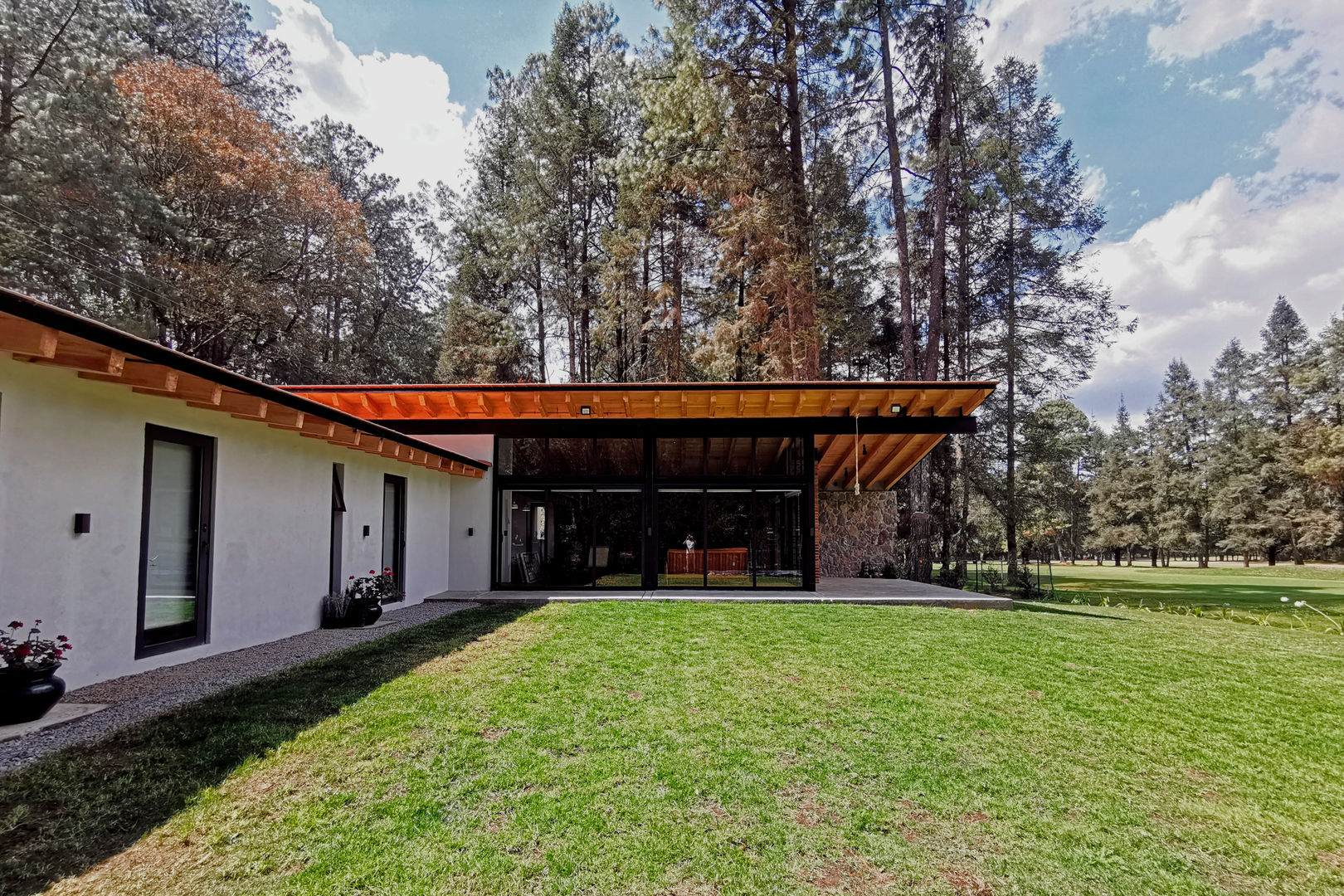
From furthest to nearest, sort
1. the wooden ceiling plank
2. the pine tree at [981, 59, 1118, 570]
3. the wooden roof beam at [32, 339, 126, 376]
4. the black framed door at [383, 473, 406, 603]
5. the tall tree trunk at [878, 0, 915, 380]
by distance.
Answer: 1. the pine tree at [981, 59, 1118, 570]
2. the tall tree trunk at [878, 0, 915, 380]
3. the wooden ceiling plank
4. the black framed door at [383, 473, 406, 603]
5. the wooden roof beam at [32, 339, 126, 376]

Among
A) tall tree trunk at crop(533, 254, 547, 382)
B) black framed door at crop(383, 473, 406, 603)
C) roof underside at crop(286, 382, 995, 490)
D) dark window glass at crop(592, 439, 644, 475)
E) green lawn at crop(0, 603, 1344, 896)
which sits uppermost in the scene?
tall tree trunk at crop(533, 254, 547, 382)

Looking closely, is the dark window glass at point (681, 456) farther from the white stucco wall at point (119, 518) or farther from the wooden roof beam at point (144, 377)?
the wooden roof beam at point (144, 377)

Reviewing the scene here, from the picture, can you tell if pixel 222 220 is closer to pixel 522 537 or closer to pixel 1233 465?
pixel 522 537

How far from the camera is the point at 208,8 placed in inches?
707

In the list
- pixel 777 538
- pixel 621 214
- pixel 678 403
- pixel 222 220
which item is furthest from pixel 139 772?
pixel 621 214

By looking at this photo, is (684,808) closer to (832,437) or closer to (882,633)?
(882,633)

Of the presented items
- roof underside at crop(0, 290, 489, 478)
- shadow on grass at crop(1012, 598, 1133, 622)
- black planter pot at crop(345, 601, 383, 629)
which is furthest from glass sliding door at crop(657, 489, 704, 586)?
roof underside at crop(0, 290, 489, 478)

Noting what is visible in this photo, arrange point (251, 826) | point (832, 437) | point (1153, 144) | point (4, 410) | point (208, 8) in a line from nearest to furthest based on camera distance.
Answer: point (251, 826), point (4, 410), point (832, 437), point (1153, 144), point (208, 8)

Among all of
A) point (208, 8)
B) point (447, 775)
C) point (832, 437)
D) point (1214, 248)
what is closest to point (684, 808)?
point (447, 775)

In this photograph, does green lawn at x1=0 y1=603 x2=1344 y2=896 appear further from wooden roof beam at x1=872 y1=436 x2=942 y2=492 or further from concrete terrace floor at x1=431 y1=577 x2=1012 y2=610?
wooden roof beam at x1=872 y1=436 x2=942 y2=492

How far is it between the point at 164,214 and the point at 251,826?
49.0 ft

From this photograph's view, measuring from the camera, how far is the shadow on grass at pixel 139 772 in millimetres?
2490

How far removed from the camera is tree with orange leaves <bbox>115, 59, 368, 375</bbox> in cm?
1372

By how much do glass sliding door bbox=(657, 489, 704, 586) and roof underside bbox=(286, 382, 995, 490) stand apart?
4.26 feet
